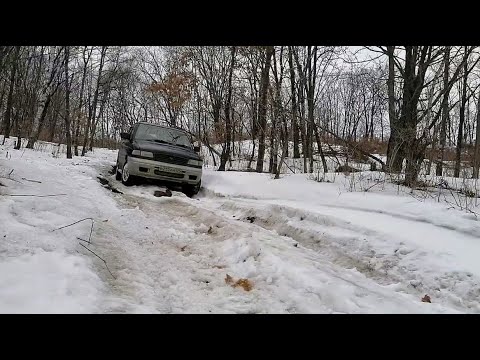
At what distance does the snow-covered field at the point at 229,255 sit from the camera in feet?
9.59

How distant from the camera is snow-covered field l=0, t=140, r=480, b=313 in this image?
2.92 m

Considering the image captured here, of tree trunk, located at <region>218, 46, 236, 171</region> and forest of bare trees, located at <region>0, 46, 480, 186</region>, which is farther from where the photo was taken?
tree trunk, located at <region>218, 46, 236, 171</region>

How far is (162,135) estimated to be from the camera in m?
10.0

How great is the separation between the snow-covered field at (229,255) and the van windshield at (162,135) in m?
3.31

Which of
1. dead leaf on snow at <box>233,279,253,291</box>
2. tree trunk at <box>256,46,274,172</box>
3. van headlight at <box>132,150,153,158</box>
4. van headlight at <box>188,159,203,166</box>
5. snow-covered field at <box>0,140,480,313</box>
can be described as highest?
tree trunk at <box>256,46,274,172</box>

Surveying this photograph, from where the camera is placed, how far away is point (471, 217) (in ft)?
16.8

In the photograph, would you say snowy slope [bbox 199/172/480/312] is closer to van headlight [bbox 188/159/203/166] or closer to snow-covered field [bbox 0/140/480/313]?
snow-covered field [bbox 0/140/480/313]

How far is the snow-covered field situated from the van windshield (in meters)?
3.31

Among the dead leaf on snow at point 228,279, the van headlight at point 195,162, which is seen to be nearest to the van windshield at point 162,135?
the van headlight at point 195,162

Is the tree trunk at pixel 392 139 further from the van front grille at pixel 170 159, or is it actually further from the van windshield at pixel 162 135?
the van windshield at pixel 162 135

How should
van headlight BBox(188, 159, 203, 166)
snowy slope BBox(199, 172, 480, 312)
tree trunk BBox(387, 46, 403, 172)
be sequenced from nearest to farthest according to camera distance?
snowy slope BBox(199, 172, 480, 312), tree trunk BBox(387, 46, 403, 172), van headlight BBox(188, 159, 203, 166)

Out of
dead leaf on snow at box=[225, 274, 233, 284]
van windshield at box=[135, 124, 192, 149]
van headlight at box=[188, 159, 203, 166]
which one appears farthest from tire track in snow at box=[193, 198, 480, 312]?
van windshield at box=[135, 124, 192, 149]
